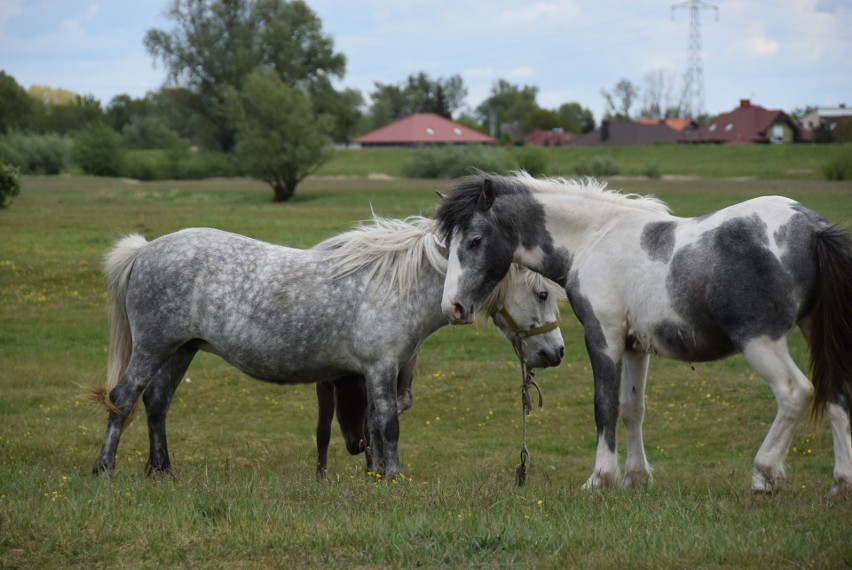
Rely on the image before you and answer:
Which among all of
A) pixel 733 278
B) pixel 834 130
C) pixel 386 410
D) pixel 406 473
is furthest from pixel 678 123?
pixel 733 278

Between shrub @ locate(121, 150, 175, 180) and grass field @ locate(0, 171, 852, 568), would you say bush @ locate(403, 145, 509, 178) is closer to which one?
shrub @ locate(121, 150, 175, 180)

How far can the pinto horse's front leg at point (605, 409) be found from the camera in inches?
283

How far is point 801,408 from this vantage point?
21.3 feet

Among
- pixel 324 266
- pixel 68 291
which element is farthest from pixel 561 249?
pixel 68 291

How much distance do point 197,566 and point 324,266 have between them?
374 cm

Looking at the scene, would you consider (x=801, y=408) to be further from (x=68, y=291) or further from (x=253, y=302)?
(x=68, y=291)

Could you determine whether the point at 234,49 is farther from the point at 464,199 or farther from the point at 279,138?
the point at 464,199

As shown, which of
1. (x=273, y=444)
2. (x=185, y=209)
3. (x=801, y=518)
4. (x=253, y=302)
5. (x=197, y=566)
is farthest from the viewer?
→ (x=185, y=209)

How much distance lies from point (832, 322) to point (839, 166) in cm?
5202

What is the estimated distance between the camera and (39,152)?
263 feet

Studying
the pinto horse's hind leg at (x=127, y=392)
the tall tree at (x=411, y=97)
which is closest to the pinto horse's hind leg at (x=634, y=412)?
the pinto horse's hind leg at (x=127, y=392)

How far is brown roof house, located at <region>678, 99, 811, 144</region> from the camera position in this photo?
10062cm

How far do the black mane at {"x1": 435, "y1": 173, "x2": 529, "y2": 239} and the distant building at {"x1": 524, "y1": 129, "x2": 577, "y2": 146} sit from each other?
101852mm

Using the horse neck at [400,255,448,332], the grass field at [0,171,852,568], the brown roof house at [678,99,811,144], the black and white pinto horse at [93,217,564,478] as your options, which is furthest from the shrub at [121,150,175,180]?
the horse neck at [400,255,448,332]
